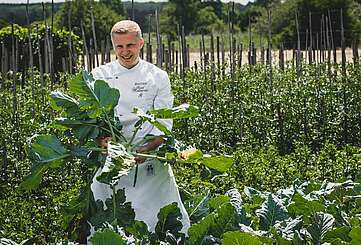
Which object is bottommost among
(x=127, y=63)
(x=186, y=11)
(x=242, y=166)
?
(x=242, y=166)

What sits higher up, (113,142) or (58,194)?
(113,142)

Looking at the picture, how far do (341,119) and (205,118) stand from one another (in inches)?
62.0

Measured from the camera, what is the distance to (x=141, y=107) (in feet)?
13.8

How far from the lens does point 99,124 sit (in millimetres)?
3959

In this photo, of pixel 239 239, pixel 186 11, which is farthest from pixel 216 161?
pixel 186 11

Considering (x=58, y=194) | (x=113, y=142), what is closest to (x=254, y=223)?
(x=113, y=142)

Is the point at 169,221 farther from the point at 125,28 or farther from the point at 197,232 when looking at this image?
the point at 125,28

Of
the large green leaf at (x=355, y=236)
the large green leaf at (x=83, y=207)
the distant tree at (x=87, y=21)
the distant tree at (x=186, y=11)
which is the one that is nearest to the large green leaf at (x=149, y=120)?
the large green leaf at (x=83, y=207)

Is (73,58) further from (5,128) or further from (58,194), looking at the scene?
(58,194)

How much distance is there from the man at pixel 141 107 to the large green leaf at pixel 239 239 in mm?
1398

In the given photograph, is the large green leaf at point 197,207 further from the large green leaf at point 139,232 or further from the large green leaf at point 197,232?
the large green leaf at point 197,232

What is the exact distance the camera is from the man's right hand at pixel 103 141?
12.9ft

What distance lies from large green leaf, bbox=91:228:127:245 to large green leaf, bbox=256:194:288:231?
828 mm

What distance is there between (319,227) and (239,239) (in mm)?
429
